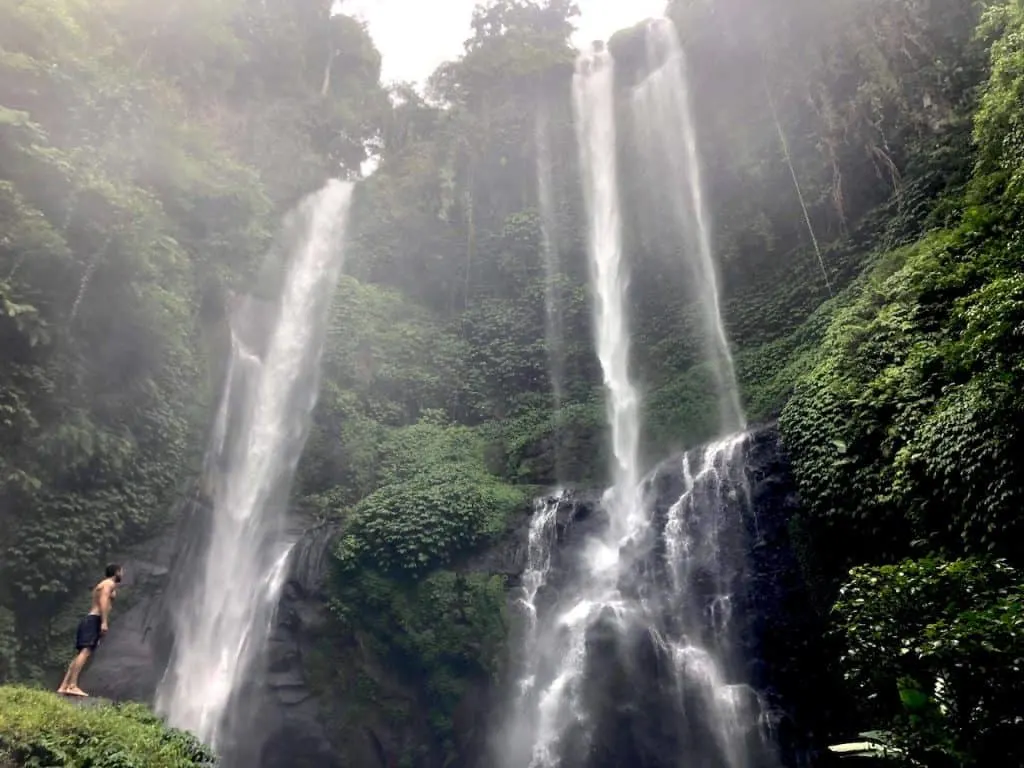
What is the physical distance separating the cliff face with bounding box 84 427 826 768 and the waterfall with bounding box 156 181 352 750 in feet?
1.35

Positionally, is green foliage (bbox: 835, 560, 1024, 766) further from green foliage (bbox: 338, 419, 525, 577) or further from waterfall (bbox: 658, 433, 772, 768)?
green foliage (bbox: 338, 419, 525, 577)

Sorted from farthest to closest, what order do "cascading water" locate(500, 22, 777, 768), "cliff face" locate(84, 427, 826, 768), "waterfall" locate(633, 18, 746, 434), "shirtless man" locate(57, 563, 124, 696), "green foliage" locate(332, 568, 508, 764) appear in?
"waterfall" locate(633, 18, 746, 434)
"green foliage" locate(332, 568, 508, 764)
"cliff face" locate(84, 427, 826, 768)
"cascading water" locate(500, 22, 777, 768)
"shirtless man" locate(57, 563, 124, 696)

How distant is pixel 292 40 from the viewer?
25.5 m

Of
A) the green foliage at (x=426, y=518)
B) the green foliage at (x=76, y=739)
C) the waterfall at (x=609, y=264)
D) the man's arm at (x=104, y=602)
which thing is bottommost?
the green foliage at (x=76, y=739)

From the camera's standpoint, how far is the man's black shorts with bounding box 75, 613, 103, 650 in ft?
25.6

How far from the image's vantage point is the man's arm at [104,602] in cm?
785

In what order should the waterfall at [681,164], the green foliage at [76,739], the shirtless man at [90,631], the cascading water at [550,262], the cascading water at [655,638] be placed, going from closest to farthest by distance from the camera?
1. the green foliage at [76,739]
2. the shirtless man at [90,631]
3. the cascading water at [655,638]
4. the waterfall at [681,164]
5. the cascading water at [550,262]

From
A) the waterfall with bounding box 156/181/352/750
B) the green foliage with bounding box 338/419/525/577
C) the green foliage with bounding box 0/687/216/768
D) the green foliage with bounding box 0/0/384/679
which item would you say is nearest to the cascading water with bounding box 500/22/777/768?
the green foliage with bounding box 338/419/525/577

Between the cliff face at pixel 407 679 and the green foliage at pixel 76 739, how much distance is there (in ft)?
14.9

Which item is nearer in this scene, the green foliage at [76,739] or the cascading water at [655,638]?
the green foliage at [76,739]

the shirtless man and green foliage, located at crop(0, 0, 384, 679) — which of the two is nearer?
the shirtless man

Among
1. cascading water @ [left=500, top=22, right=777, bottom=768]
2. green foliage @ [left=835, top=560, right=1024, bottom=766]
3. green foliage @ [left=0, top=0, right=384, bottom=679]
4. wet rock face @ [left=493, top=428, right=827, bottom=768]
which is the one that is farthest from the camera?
green foliage @ [left=0, top=0, right=384, bottom=679]

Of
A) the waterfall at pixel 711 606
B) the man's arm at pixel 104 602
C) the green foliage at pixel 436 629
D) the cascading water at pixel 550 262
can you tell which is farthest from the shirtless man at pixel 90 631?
the cascading water at pixel 550 262

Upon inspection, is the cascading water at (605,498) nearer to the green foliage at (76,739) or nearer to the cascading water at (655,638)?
the cascading water at (655,638)
